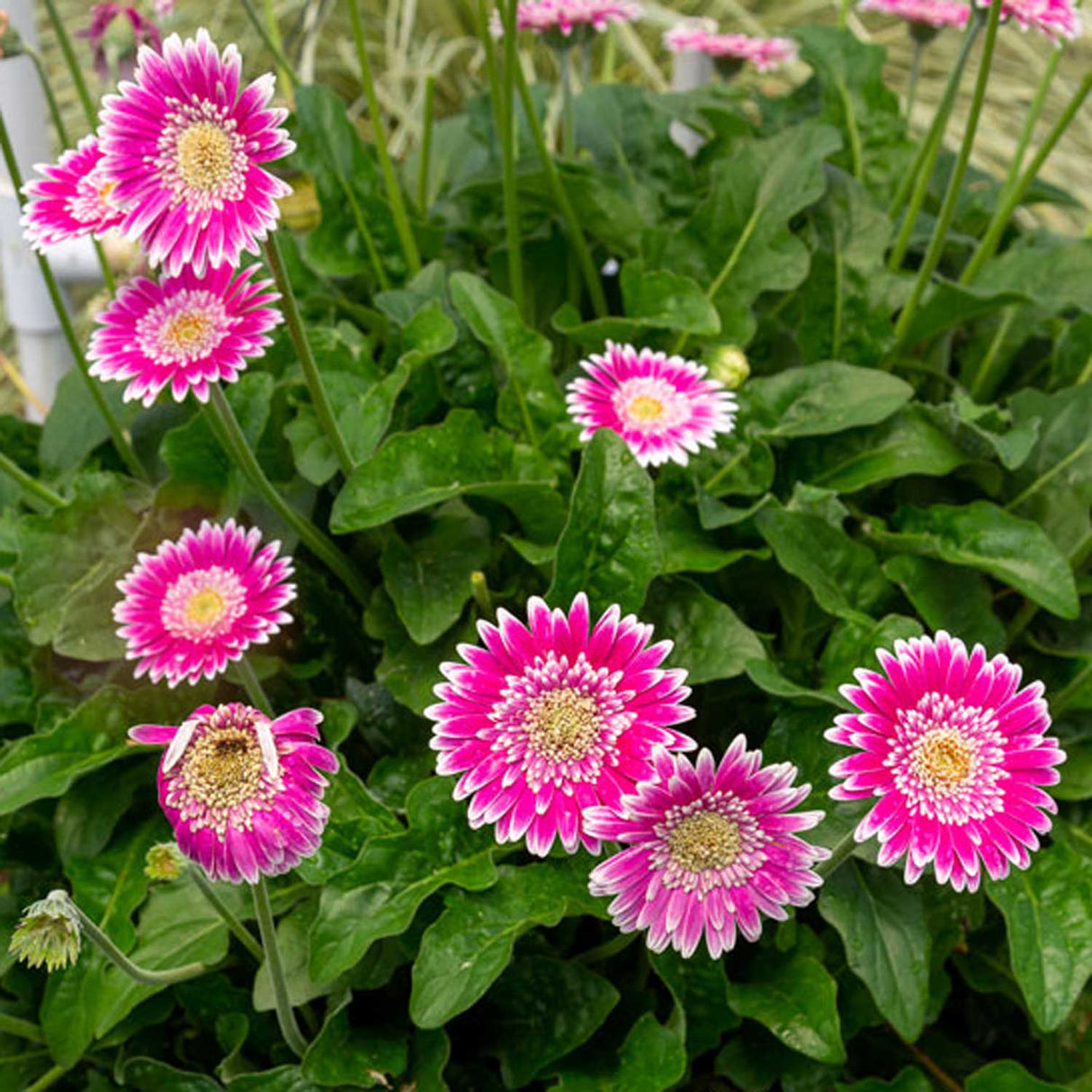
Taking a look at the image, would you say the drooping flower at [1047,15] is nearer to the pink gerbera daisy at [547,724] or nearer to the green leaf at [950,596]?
the green leaf at [950,596]

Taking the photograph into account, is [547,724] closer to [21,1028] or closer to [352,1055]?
[352,1055]

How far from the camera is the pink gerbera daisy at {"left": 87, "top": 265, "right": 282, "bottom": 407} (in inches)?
29.9

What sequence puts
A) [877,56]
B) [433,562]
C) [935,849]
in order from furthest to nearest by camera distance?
[877,56]
[433,562]
[935,849]

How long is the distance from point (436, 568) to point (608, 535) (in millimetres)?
152

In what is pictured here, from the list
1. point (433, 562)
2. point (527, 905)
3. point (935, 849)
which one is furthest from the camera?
point (433, 562)

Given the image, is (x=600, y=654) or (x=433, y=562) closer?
(x=600, y=654)

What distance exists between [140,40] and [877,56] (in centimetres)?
65

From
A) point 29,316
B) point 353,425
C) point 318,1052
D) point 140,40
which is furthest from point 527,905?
point 29,316

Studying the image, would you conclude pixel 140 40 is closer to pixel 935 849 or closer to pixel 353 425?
pixel 353 425

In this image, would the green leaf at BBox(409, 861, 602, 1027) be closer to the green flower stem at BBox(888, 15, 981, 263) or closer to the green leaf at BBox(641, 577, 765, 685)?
the green leaf at BBox(641, 577, 765, 685)

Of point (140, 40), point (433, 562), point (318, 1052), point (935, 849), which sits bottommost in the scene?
point (318, 1052)

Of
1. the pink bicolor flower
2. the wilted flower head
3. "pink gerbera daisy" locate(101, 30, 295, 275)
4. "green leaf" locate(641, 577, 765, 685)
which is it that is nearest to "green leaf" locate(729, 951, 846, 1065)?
"green leaf" locate(641, 577, 765, 685)

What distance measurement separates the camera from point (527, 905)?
2.48 feet

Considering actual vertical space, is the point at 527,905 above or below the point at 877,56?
below
